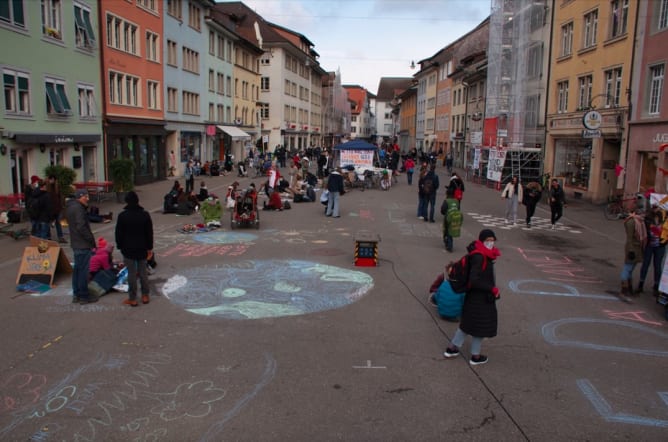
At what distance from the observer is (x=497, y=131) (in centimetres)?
3394

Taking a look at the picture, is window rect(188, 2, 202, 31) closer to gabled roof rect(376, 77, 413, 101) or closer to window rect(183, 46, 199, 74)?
window rect(183, 46, 199, 74)

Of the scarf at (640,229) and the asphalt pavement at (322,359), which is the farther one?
the scarf at (640,229)

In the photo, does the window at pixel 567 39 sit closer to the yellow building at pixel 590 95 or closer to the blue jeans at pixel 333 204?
the yellow building at pixel 590 95

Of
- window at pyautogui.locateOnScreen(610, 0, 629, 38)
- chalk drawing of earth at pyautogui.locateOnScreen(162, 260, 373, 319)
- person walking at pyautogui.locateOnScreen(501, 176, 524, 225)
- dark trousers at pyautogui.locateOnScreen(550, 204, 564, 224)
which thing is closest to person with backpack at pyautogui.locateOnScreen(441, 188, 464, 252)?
chalk drawing of earth at pyautogui.locateOnScreen(162, 260, 373, 319)

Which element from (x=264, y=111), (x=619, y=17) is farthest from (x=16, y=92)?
(x=264, y=111)

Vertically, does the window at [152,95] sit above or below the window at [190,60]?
below

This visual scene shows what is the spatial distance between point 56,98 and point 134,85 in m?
8.40

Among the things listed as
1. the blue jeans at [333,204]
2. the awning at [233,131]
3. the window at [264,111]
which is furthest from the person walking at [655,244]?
the window at [264,111]

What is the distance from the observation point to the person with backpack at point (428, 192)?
714 inches

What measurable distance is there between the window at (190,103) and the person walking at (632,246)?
33.5 m

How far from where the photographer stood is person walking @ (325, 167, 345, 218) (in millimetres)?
19078

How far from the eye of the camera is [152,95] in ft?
Answer: 110

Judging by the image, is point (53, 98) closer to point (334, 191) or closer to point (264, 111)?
point (334, 191)

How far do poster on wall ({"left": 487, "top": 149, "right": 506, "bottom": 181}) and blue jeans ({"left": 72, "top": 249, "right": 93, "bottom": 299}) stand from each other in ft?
88.8
